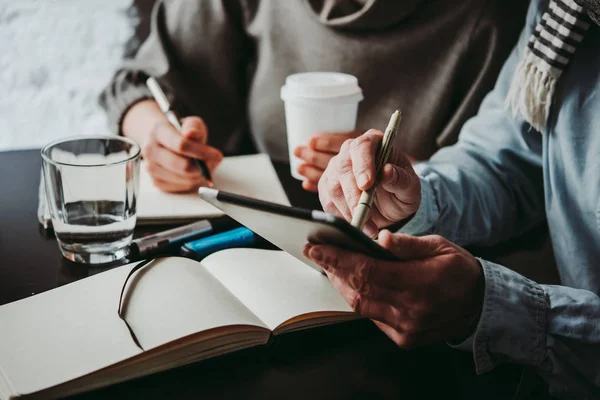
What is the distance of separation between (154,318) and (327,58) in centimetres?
78

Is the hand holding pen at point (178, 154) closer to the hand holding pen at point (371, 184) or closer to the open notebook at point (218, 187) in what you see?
the open notebook at point (218, 187)

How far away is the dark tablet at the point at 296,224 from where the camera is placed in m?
0.55

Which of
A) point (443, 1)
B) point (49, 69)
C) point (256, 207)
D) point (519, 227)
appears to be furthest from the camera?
point (49, 69)

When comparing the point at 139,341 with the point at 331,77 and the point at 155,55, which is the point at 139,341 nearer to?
the point at 331,77

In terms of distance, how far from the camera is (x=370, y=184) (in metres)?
0.70

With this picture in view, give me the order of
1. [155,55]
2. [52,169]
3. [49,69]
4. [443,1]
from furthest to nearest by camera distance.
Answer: [49,69], [155,55], [443,1], [52,169]

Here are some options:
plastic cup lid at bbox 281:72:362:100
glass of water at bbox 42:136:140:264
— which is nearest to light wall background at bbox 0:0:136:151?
plastic cup lid at bbox 281:72:362:100

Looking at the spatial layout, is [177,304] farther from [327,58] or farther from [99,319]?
[327,58]

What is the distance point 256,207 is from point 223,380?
0.18 m

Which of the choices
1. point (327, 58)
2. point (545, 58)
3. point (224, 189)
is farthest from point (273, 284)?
point (327, 58)

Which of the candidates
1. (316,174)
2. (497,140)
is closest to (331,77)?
(316,174)

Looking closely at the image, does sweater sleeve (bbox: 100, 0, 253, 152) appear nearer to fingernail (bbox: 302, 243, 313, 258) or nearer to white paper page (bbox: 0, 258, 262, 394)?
white paper page (bbox: 0, 258, 262, 394)

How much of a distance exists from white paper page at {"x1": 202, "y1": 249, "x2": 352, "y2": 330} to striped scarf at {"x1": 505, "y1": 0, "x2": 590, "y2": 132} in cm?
41

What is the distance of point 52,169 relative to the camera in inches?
31.7
